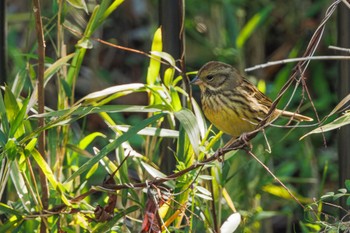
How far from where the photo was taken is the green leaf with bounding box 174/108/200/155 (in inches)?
95.0

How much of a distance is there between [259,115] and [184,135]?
2.23 feet

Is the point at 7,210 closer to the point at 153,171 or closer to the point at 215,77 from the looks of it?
the point at 153,171

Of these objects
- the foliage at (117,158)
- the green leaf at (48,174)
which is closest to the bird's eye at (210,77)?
the foliage at (117,158)

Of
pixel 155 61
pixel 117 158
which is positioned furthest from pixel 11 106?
pixel 155 61

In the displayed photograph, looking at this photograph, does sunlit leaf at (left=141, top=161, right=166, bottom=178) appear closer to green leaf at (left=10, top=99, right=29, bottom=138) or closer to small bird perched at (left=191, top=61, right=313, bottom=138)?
green leaf at (left=10, top=99, right=29, bottom=138)

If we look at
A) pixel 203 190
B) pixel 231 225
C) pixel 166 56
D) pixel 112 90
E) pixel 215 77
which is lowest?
pixel 231 225

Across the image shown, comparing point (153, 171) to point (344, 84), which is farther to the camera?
point (344, 84)

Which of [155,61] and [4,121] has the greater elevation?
[155,61]

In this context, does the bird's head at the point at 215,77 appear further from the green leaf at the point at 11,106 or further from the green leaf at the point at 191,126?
the green leaf at the point at 11,106

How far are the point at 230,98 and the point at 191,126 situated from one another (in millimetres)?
805

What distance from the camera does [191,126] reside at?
243 centimetres

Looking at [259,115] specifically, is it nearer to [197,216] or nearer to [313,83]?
[197,216]

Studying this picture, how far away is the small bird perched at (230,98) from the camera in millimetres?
3070

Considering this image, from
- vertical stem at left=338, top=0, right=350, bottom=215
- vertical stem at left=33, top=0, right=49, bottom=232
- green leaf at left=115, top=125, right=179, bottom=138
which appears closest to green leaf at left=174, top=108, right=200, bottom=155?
green leaf at left=115, top=125, right=179, bottom=138
